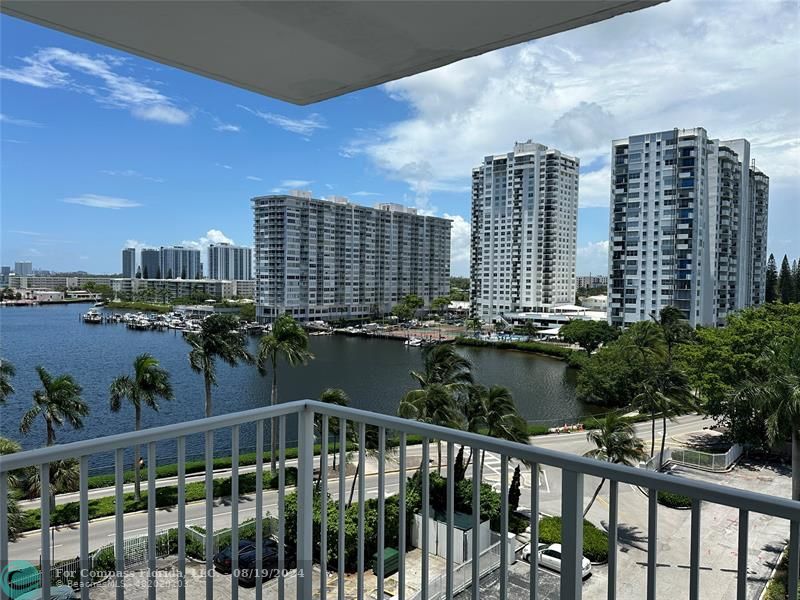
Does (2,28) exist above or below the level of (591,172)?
below

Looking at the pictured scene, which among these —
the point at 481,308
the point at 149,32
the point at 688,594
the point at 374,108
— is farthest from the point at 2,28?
the point at 374,108

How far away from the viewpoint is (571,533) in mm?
1042

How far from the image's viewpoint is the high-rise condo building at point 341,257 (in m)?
42.5

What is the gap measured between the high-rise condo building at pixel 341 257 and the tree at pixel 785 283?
29.6 meters

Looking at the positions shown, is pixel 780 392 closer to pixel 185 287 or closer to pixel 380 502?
pixel 380 502

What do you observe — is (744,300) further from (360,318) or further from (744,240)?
(360,318)

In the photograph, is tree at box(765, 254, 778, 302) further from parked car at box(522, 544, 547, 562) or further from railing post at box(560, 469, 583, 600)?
railing post at box(560, 469, 583, 600)

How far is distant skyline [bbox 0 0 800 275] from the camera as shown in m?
33.0

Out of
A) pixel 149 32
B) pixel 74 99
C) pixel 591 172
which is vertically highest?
pixel 74 99

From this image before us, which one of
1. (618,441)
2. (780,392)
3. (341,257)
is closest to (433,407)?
(618,441)

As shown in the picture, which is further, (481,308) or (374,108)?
(374,108)

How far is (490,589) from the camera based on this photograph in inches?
50.6

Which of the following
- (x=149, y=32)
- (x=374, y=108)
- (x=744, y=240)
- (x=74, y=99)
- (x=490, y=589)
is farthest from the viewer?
(x=374, y=108)

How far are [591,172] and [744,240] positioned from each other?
16.3m
